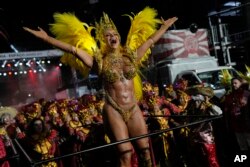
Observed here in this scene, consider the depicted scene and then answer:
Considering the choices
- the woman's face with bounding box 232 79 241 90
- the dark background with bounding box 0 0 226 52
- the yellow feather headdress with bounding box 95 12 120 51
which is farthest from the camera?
the dark background with bounding box 0 0 226 52

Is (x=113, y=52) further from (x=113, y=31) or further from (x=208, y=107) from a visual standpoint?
(x=208, y=107)

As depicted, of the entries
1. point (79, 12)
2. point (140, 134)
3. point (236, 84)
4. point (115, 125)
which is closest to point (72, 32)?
point (115, 125)

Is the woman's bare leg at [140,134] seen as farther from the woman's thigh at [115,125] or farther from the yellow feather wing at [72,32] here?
the yellow feather wing at [72,32]

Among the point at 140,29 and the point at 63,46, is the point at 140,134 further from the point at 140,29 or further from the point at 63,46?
the point at 140,29

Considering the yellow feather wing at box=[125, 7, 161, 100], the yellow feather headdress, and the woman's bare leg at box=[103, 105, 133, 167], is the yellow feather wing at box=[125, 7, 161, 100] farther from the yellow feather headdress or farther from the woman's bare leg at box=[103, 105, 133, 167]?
the woman's bare leg at box=[103, 105, 133, 167]

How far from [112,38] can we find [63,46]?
1.93 feet

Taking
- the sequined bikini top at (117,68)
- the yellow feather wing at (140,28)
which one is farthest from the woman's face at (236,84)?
the sequined bikini top at (117,68)

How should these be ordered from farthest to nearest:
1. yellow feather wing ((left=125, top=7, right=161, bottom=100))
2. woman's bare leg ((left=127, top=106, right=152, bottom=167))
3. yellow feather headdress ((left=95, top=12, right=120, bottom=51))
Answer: yellow feather wing ((left=125, top=7, right=161, bottom=100)), yellow feather headdress ((left=95, top=12, right=120, bottom=51)), woman's bare leg ((left=127, top=106, right=152, bottom=167))

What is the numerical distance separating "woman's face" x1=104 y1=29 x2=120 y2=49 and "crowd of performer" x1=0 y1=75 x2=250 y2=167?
1434 millimetres

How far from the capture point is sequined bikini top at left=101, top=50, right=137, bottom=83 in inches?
161

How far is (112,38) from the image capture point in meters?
4.23

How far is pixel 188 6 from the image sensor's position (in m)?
22.9

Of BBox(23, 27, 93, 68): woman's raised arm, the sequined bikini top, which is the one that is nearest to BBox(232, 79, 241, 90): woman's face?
the sequined bikini top

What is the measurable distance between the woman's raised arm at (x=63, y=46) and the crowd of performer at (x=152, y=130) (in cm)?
142
